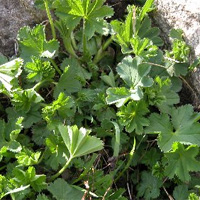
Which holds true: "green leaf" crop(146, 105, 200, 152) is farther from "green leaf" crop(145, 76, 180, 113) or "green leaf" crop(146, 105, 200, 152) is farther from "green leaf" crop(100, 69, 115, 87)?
"green leaf" crop(100, 69, 115, 87)

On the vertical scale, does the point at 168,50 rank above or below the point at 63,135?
above

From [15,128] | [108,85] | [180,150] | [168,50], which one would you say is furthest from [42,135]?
[168,50]

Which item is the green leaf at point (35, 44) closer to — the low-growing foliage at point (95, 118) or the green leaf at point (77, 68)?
the low-growing foliage at point (95, 118)

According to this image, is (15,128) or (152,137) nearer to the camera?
(15,128)

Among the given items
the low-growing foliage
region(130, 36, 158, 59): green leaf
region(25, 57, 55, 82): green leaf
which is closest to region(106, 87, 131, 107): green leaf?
the low-growing foliage

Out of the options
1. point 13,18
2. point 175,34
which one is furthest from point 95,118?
point 13,18

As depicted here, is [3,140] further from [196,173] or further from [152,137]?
[196,173]

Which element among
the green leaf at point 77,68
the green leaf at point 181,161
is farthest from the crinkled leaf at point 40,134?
the green leaf at point 181,161
